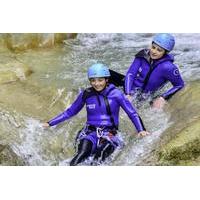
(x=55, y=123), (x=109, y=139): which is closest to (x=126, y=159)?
(x=109, y=139)

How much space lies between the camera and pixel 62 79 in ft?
16.9

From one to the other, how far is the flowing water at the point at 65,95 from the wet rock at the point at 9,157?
0.13 ft

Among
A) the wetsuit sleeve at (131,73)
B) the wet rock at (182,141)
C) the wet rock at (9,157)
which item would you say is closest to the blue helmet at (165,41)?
the wetsuit sleeve at (131,73)

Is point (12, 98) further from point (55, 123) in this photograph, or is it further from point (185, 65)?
point (185, 65)

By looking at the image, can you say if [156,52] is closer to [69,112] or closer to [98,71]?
[98,71]

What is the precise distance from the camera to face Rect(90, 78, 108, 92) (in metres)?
4.83

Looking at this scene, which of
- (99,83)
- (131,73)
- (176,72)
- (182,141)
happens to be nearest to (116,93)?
(99,83)

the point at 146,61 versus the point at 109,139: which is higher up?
the point at 146,61

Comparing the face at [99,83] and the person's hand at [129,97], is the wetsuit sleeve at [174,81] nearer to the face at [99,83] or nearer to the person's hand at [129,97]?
the person's hand at [129,97]

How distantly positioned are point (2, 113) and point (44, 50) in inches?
34.7

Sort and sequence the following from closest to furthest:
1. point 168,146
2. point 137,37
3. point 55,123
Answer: point 168,146 → point 55,123 → point 137,37

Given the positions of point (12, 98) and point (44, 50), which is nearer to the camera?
point (12, 98)

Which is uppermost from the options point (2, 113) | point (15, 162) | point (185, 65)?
point (185, 65)

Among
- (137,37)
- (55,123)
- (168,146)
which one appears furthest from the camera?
(137,37)
